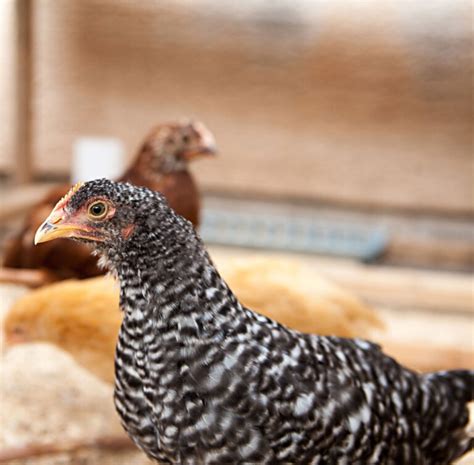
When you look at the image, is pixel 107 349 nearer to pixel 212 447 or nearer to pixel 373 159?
pixel 212 447

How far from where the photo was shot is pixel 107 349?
1.57 metres

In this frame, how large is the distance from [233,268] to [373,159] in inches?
61.3

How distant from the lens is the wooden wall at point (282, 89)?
282 cm

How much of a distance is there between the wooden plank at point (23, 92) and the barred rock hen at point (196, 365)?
1932mm

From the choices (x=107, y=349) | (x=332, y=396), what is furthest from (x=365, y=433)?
(x=107, y=349)

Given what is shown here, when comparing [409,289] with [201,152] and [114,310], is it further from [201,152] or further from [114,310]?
[114,310]

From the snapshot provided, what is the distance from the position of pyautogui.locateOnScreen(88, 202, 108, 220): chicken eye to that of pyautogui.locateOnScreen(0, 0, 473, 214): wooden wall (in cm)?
197

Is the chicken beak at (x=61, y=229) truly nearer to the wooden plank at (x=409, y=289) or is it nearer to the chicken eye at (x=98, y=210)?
the chicken eye at (x=98, y=210)

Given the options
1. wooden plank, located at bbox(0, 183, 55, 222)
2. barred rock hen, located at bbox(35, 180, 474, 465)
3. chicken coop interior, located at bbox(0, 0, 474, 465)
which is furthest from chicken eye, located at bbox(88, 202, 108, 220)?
wooden plank, located at bbox(0, 183, 55, 222)

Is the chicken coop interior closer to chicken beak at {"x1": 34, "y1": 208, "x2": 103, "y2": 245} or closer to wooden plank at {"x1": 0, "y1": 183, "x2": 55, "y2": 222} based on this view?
wooden plank at {"x1": 0, "y1": 183, "x2": 55, "y2": 222}

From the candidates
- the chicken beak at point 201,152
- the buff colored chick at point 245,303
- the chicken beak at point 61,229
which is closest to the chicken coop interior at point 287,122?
the chicken beak at point 201,152

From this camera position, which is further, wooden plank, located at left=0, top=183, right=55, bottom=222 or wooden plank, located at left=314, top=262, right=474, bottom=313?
wooden plank, located at left=0, top=183, right=55, bottom=222

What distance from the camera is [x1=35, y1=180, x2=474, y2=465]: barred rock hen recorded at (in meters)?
1.02

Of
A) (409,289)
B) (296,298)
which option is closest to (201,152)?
(296,298)
